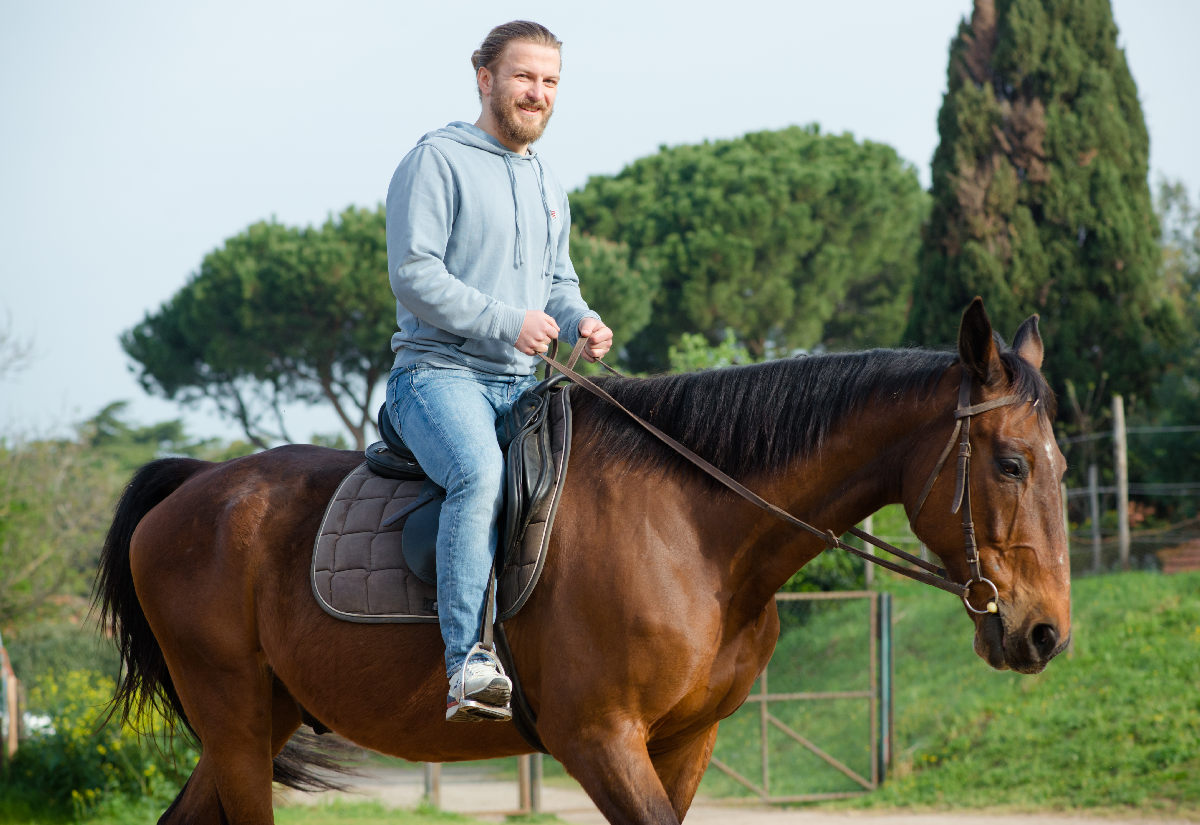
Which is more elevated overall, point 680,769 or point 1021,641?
point 1021,641

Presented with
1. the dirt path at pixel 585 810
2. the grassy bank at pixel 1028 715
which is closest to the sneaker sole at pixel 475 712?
the dirt path at pixel 585 810

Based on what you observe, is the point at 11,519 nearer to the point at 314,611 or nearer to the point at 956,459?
the point at 314,611

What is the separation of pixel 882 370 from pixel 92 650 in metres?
17.3

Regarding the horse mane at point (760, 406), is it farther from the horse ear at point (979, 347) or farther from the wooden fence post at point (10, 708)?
the wooden fence post at point (10, 708)

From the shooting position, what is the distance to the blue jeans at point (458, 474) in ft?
10.4

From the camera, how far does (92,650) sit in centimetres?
1761

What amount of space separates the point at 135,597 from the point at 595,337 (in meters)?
2.23

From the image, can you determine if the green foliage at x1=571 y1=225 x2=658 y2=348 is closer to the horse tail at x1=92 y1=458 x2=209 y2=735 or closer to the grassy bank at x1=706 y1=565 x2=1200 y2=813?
the grassy bank at x1=706 y1=565 x2=1200 y2=813

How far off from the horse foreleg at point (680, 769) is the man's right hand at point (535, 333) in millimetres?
1312

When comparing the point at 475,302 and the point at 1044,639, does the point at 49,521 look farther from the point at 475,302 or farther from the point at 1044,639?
the point at 1044,639

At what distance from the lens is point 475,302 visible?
334cm

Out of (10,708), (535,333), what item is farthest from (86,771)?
(535,333)

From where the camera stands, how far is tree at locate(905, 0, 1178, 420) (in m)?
21.4

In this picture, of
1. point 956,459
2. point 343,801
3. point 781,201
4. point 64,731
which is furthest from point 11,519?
point 781,201
